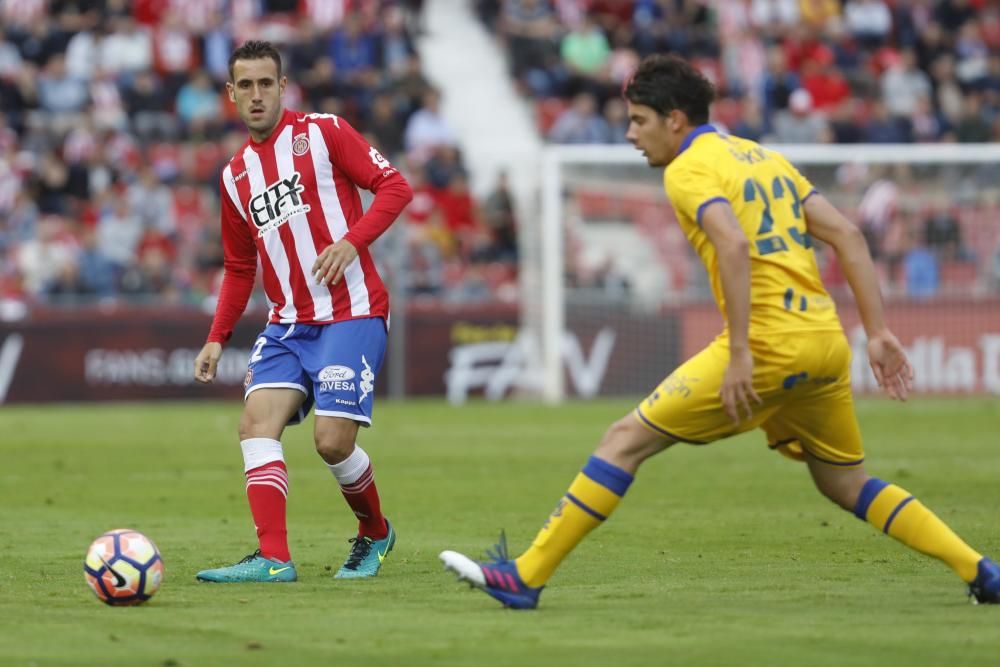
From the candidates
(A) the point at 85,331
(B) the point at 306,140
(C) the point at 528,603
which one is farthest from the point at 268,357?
(A) the point at 85,331

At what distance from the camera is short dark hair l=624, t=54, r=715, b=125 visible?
699cm

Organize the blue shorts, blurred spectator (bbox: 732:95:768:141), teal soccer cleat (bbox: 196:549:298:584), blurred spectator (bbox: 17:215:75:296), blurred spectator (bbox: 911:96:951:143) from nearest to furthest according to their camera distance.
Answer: teal soccer cleat (bbox: 196:549:298:584)
the blue shorts
blurred spectator (bbox: 17:215:75:296)
blurred spectator (bbox: 732:95:768:141)
blurred spectator (bbox: 911:96:951:143)

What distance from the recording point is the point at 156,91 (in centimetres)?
2656

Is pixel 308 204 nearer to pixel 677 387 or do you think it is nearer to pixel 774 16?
pixel 677 387

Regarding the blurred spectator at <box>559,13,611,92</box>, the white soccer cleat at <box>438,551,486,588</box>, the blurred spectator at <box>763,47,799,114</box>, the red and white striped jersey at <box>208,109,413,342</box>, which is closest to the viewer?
the white soccer cleat at <box>438,551,486,588</box>

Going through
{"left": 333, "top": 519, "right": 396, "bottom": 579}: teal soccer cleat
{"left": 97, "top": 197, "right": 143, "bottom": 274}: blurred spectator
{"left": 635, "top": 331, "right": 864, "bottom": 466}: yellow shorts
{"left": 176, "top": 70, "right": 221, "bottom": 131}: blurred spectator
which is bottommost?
{"left": 97, "top": 197, "right": 143, "bottom": 274}: blurred spectator

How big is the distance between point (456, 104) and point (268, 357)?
22.5 metres

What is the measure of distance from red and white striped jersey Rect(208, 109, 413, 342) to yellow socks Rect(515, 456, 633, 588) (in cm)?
199

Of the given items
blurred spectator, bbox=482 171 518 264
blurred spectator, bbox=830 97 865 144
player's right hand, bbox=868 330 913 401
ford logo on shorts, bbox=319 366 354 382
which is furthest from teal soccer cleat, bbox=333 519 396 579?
blurred spectator, bbox=830 97 865 144

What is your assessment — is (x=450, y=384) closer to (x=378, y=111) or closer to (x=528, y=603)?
(x=378, y=111)

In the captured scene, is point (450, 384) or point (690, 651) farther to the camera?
point (450, 384)

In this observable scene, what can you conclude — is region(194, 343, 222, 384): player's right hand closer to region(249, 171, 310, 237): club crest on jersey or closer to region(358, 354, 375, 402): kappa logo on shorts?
region(249, 171, 310, 237): club crest on jersey

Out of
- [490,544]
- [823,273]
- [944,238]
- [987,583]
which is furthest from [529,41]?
[987,583]

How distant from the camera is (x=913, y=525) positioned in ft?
23.2
